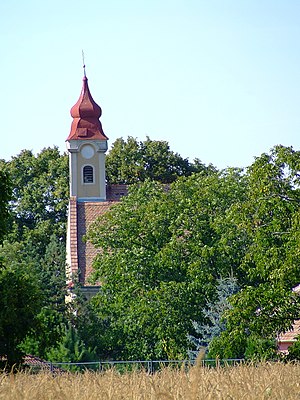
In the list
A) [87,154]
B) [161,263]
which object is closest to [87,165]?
[87,154]

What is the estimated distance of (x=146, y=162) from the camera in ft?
232

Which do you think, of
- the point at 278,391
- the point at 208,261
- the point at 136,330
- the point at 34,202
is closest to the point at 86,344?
the point at 136,330

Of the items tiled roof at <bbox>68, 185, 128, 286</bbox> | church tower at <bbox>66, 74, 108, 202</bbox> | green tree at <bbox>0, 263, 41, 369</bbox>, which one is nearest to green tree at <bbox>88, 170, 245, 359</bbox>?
tiled roof at <bbox>68, 185, 128, 286</bbox>

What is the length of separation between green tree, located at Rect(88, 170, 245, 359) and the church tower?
68.9 ft

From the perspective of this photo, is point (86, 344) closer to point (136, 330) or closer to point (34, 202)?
point (136, 330)

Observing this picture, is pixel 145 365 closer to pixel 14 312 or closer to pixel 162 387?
pixel 14 312

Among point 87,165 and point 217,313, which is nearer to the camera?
point 217,313

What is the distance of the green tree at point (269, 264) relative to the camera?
30406 mm

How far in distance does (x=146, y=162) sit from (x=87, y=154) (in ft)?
12.9

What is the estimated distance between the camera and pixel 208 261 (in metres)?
41.8

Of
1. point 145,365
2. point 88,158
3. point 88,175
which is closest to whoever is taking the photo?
point 145,365

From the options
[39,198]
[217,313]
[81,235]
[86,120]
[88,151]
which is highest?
[86,120]

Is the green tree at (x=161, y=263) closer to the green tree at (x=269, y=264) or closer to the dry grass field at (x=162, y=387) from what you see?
the green tree at (x=269, y=264)

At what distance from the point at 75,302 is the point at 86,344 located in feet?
13.9
